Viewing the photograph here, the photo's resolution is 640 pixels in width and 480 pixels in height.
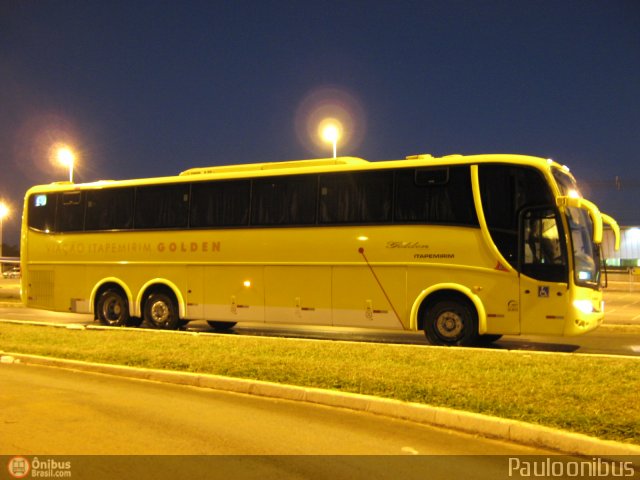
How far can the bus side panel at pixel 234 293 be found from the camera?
1459 centimetres

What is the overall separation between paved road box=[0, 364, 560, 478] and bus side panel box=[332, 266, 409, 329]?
5.15 metres

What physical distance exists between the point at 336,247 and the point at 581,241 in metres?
4.78

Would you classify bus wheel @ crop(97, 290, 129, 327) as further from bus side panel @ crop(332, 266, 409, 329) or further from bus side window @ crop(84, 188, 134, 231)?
bus side panel @ crop(332, 266, 409, 329)

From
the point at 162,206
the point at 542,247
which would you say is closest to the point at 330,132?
the point at 162,206

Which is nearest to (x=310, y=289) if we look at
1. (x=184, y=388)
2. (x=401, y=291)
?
(x=401, y=291)

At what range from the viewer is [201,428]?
259 inches

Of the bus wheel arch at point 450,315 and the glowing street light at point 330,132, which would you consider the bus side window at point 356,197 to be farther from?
the glowing street light at point 330,132

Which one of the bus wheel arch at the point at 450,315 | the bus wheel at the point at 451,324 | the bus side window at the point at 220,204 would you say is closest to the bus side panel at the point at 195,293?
the bus side window at the point at 220,204

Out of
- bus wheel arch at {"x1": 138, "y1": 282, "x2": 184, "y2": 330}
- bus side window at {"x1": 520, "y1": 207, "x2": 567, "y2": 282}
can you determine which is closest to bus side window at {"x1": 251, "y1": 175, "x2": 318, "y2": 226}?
bus wheel arch at {"x1": 138, "y1": 282, "x2": 184, "y2": 330}

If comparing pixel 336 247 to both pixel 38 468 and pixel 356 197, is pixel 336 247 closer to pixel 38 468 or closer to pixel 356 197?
pixel 356 197

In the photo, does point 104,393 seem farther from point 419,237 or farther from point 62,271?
point 62,271

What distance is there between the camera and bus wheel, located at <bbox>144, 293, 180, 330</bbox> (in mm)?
15797

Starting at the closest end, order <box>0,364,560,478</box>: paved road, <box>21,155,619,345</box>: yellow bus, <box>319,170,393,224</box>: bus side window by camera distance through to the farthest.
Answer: <box>0,364,560,478</box>: paved road
<box>21,155,619,345</box>: yellow bus
<box>319,170,393,224</box>: bus side window

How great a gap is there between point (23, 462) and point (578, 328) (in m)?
9.21
